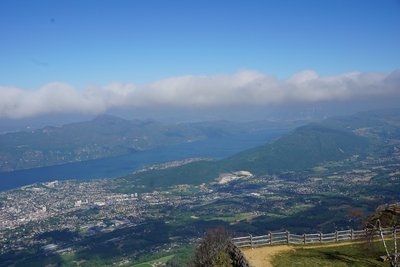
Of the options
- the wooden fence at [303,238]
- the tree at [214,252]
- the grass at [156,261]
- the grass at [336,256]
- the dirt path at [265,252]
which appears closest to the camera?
the grass at [336,256]

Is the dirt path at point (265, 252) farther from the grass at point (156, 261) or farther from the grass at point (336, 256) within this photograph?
the grass at point (156, 261)

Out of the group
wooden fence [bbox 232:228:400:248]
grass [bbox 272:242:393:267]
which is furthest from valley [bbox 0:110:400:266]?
grass [bbox 272:242:393:267]

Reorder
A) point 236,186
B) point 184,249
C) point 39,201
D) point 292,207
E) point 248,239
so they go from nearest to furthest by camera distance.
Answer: point 248,239
point 184,249
point 292,207
point 39,201
point 236,186

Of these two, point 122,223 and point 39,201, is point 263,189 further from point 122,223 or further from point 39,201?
point 39,201

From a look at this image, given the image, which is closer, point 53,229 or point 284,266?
point 284,266

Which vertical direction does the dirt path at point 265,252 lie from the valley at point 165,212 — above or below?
Answer: above

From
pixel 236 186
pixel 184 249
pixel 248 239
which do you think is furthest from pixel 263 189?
pixel 248 239

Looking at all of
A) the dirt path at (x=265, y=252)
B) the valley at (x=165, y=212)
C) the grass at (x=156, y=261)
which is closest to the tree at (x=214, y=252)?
the dirt path at (x=265, y=252)
